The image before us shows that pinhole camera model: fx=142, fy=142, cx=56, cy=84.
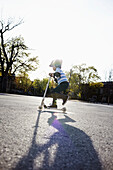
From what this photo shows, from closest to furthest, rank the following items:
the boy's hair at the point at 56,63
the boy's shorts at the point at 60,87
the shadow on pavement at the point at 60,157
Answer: the shadow on pavement at the point at 60,157 → the boy's shorts at the point at 60,87 → the boy's hair at the point at 56,63

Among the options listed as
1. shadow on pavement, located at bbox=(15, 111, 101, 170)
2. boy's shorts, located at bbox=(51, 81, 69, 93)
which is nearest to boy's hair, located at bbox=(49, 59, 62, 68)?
boy's shorts, located at bbox=(51, 81, 69, 93)

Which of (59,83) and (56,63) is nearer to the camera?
(59,83)

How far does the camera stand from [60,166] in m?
1.05

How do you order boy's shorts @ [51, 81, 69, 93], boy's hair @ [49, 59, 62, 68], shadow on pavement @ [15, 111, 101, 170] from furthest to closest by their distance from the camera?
boy's hair @ [49, 59, 62, 68] < boy's shorts @ [51, 81, 69, 93] < shadow on pavement @ [15, 111, 101, 170]

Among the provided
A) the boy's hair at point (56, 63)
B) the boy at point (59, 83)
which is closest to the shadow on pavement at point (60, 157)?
the boy at point (59, 83)

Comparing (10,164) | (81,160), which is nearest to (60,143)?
(81,160)

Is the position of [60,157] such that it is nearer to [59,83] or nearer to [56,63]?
[59,83]

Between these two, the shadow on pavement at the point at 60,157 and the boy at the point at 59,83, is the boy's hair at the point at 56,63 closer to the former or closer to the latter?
the boy at the point at 59,83

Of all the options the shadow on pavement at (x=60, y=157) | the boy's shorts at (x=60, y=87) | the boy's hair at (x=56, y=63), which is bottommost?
the shadow on pavement at (x=60, y=157)

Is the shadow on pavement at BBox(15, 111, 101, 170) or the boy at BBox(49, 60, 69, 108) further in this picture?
the boy at BBox(49, 60, 69, 108)

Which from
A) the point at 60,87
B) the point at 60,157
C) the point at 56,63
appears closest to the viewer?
the point at 60,157

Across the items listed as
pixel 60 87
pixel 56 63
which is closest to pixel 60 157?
pixel 60 87

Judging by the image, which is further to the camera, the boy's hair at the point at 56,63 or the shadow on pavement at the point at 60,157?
Answer: the boy's hair at the point at 56,63

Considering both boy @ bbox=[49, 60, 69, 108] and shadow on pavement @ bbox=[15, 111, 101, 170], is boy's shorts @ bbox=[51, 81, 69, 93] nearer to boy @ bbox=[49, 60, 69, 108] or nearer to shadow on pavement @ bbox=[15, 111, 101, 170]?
boy @ bbox=[49, 60, 69, 108]
